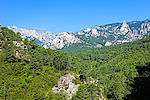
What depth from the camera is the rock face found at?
3088 inches

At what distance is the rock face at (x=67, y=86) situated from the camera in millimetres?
78438

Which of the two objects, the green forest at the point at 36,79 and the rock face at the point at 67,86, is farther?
the rock face at the point at 67,86

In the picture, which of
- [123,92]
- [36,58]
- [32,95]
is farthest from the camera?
[123,92]

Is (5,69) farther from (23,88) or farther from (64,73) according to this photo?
(64,73)

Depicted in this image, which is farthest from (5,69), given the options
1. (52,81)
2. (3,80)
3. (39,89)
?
(52,81)

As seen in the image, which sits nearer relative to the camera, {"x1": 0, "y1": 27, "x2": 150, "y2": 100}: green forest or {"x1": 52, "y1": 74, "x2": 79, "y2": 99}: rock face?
{"x1": 0, "y1": 27, "x2": 150, "y2": 100}: green forest

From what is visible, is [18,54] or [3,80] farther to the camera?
[18,54]

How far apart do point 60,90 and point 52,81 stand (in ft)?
23.0

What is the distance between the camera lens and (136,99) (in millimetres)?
90312

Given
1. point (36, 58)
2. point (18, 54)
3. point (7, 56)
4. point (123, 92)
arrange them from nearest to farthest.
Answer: point (7, 56)
point (18, 54)
point (36, 58)
point (123, 92)

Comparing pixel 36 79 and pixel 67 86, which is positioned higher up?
pixel 36 79

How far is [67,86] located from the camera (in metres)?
82.9

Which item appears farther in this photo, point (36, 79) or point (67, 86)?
point (67, 86)

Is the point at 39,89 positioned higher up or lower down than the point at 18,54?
lower down
